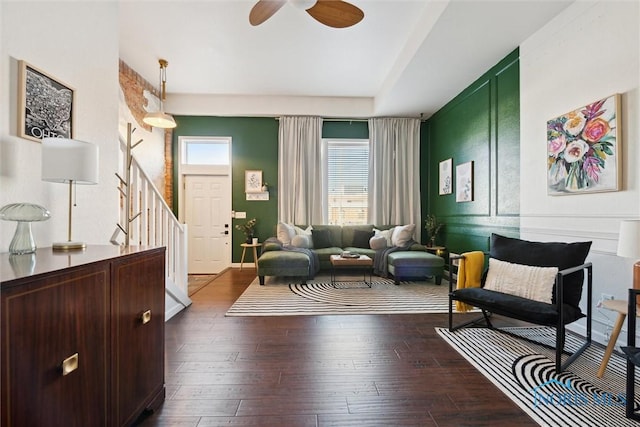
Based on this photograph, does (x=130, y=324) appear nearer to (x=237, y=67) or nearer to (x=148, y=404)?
(x=148, y=404)

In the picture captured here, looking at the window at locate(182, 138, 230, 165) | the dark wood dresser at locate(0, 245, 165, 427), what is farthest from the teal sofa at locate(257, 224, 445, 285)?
the dark wood dresser at locate(0, 245, 165, 427)

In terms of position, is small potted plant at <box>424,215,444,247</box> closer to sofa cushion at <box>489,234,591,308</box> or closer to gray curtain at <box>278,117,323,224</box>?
gray curtain at <box>278,117,323,224</box>

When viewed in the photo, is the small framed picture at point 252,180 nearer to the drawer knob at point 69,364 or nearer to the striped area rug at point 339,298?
the striped area rug at point 339,298

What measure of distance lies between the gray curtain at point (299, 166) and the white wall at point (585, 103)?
3438mm

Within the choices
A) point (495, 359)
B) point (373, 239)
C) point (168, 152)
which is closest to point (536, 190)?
point (495, 359)

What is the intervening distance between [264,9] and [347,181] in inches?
153

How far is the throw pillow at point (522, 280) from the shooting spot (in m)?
2.26

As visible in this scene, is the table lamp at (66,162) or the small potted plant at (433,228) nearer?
the table lamp at (66,162)

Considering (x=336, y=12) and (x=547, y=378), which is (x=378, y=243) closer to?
(x=547, y=378)

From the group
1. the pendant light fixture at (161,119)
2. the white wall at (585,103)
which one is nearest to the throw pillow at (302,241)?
the pendant light fixture at (161,119)

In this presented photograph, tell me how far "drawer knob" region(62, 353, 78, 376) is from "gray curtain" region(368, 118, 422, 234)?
5212mm

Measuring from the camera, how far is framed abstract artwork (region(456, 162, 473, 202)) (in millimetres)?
4414

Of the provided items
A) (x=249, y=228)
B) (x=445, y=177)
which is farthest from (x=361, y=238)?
(x=249, y=228)

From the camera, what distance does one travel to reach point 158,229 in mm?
3018
